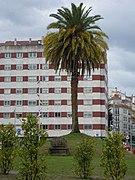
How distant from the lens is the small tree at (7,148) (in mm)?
20484

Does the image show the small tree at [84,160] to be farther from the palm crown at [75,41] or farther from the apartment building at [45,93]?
the apartment building at [45,93]

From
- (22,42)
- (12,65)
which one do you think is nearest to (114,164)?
(12,65)

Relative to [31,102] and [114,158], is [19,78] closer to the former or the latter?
[31,102]

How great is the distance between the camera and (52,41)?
47938mm

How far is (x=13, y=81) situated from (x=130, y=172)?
A: 68419mm

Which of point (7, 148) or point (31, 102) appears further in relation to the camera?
point (31, 102)

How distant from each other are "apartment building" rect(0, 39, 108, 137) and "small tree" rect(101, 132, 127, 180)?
2650 inches

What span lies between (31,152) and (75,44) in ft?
96.9

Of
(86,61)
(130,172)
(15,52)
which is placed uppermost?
(15,52)

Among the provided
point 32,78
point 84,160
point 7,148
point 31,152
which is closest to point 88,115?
point 32,78

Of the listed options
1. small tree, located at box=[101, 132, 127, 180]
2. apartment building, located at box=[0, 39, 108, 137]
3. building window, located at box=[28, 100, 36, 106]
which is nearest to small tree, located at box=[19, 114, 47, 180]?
small tree, located at box=[101, 132, 127, 180]

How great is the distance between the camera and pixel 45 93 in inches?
3585

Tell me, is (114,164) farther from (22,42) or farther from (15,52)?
(22,42)

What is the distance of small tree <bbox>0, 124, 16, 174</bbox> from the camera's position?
20.5 metres
